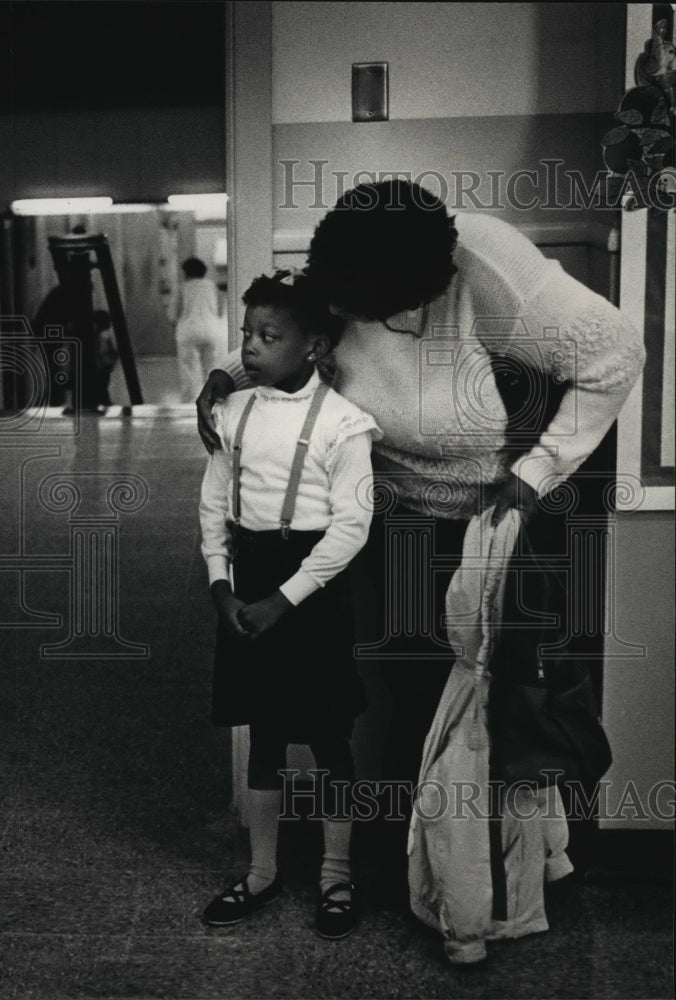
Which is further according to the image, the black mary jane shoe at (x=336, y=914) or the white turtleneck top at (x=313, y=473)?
the black mary jane shoe at (x=336, y=914)

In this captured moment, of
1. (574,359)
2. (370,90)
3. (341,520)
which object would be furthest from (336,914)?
(370,90)

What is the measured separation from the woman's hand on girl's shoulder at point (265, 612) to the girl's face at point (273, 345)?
0.43 m

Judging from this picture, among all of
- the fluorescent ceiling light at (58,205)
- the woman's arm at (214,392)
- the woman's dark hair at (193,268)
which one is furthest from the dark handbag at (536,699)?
the fluorescent ceiling light at (58,205)

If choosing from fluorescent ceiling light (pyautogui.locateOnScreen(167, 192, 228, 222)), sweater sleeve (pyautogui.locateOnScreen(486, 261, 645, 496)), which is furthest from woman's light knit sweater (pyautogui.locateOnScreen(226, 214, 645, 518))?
fluorescent ceiling light (pyautogui.locateOnScreen(167, 192, 228, 222))

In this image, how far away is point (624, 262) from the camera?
2.68 meters

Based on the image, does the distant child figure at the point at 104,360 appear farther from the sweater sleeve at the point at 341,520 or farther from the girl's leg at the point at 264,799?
the girl's leg at the point at 264,799

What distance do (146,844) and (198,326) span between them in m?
1.19

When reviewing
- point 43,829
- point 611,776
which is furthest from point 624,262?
point 43,829

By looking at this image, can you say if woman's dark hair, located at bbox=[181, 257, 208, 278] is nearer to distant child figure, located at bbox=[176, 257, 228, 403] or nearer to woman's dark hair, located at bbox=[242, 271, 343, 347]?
distant child figure, located at bbox=[176, 257, 228, 403]

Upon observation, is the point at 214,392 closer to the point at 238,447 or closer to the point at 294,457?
the point at 238,447

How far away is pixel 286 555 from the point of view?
2666 mm

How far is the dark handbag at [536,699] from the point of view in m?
2.65

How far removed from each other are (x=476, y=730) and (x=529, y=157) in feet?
3.76

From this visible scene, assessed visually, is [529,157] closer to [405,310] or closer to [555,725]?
[405,310]
